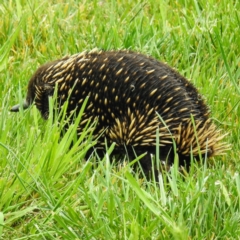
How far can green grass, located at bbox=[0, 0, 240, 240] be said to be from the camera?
2.25 metres

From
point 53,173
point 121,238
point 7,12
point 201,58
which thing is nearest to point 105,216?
point 121,238

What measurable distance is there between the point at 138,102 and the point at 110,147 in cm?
83

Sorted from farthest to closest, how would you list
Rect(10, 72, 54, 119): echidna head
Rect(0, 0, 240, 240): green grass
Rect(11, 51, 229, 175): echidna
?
Rect(10, 72, 54, 119): echidna head → Rect(11, 51, 229, 175): echidna → Rect(0, 0, 240, 240): green grass

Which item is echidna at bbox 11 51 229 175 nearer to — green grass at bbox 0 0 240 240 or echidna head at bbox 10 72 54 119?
echidna head at bbox 10 72 54 119

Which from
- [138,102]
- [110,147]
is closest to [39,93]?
[138,102]

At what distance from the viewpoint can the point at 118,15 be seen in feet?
15.8

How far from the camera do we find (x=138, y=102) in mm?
3314

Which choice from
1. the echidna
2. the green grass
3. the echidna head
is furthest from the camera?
the echidna head

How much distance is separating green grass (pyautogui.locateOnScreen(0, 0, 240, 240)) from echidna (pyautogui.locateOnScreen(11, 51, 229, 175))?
5.2 inches

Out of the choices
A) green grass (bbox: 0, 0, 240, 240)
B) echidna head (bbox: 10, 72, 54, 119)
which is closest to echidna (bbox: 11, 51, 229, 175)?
echidna head (bbox: 10, 72, 54, 119)

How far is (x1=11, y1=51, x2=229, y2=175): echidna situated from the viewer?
325cm

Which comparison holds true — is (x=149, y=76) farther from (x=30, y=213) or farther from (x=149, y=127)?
(x=30, y=213)

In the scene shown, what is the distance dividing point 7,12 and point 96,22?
62cm

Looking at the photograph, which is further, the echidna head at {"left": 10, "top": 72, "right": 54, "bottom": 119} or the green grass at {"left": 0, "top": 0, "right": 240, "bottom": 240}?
the echidna head at {"left": 10, "top": 72, "right": 54, "bottom": 119}
